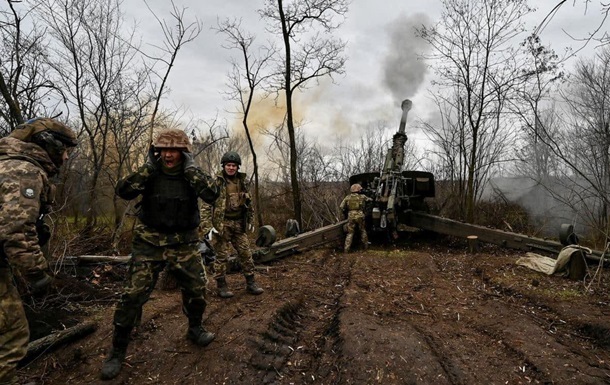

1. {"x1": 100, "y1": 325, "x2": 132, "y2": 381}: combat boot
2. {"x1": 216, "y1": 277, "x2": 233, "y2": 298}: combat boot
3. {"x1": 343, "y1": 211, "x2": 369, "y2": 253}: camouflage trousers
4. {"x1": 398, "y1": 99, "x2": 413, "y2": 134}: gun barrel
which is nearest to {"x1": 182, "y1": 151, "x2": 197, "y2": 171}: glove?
{"x1": 100, "y1": 325, "x2": 132, "y2": 381}: combat boot

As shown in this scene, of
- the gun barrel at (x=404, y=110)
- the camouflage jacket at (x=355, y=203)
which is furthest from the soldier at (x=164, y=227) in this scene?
the gun barrel at (x=404, y=110)

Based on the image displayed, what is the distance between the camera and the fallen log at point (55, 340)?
3277mm

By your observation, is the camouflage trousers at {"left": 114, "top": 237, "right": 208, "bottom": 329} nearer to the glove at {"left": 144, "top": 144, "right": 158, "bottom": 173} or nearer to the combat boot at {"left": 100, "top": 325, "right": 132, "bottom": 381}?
the combat boot at {"left": 100, "top": 325, "right": 132, "bottom": 381}

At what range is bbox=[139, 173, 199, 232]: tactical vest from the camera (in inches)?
129

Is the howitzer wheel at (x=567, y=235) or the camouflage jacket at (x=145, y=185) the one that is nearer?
the camouflage jacket at (x=145, y=185)

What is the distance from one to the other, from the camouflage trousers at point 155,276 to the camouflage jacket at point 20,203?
32.2 inches

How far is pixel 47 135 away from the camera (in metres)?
2.65

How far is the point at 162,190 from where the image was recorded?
129 inches

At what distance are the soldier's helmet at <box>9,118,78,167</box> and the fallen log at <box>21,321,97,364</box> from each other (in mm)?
1709

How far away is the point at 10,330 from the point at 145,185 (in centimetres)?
136

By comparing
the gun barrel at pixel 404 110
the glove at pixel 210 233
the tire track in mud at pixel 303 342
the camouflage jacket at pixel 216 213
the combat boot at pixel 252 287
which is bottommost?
the tire track in mud at pixel 303 342

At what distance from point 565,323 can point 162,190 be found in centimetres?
427

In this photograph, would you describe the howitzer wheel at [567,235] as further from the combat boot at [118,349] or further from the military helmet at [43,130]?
the military helmet at [43,130]

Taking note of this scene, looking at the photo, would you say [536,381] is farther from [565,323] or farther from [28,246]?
[28,246]
